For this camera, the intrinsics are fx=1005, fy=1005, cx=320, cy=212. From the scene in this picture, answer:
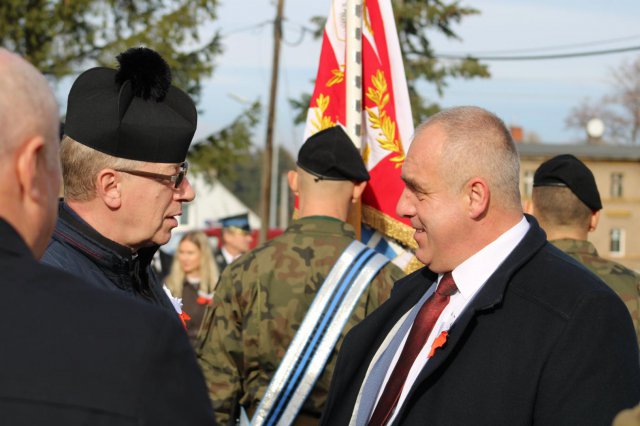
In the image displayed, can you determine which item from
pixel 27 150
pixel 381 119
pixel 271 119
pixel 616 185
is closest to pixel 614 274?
pixel 381 119

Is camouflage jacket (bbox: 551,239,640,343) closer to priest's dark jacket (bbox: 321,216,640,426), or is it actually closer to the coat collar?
priest's dark jacket (bbox: 321,216,640,426)

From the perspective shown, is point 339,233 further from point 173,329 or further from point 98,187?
point 173,329

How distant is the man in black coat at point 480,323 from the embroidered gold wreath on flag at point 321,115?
254 centimetres

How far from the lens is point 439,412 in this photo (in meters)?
2.95

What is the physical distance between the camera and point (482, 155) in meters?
3.22

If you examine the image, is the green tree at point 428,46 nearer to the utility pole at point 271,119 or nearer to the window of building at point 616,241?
the utility pole at point 271,119

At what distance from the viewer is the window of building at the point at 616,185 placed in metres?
48.2

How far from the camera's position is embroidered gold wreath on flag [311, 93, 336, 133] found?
5.98 m

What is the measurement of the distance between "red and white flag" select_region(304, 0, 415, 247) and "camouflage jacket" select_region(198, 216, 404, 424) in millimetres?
961

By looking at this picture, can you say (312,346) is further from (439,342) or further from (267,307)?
(439,342)

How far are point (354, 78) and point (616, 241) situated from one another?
4469cm

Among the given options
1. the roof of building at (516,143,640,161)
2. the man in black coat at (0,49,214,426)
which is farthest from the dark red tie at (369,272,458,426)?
the roof of building at (516,143,640,161)

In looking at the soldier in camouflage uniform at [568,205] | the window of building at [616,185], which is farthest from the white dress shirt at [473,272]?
the window of building at [616,185]

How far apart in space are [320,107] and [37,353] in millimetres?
4511
